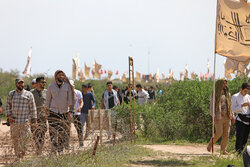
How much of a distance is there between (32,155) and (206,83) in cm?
834

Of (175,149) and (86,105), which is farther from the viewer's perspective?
(86,105)

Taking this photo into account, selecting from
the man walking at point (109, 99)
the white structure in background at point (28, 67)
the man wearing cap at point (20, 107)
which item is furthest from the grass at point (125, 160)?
the white structure in background at point (28, 67)

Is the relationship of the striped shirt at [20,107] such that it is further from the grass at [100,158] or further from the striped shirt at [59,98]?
the grass at [100,158]

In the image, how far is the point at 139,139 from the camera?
13.2 m

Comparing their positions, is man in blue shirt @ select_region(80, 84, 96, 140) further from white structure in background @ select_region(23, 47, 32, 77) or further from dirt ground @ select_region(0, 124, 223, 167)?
white structure in background @ select_region(23, 47, 32, 77)

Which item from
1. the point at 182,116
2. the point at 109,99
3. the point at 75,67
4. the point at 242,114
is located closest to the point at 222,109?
the point at 242,114

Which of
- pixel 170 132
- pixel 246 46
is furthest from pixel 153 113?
pixel 246 46

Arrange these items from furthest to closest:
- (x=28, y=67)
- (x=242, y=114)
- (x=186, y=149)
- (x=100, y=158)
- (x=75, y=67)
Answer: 1. (x=75, y=67)
2. (x=28, y=67)
3. (x=186, y=149)
4. (x=242, y=114)
5. (x=100, y=158)

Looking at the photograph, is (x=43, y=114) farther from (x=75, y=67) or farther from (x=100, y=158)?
(x=75, y=67)

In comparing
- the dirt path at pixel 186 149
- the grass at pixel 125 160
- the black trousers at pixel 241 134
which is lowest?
the dirt path at pixel 186 149

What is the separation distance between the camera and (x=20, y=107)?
31.2ft

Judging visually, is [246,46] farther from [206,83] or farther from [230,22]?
[206,83]

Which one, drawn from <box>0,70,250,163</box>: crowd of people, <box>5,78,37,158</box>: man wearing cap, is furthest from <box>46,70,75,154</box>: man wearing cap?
<box>5,78,37,158</box>: man wearing cap

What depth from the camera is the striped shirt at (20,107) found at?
9.52m
